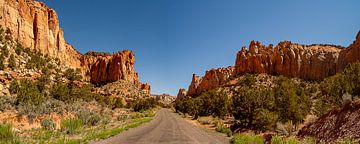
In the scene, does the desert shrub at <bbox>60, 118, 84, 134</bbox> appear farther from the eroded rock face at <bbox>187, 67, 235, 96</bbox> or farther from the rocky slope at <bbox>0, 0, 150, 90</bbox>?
the eroded rock face at <bbox>187, 67, 235, 96</bbox>

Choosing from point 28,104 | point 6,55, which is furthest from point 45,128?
point 6,55

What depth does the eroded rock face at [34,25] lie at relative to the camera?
6162 cm

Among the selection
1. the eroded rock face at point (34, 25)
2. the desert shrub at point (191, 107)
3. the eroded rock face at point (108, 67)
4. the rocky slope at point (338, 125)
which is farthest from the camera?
the eroded rock face at point (108, 67)

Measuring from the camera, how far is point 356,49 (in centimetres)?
7988

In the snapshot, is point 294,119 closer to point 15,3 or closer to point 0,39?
point 0,39

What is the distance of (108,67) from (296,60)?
9287 centimetres

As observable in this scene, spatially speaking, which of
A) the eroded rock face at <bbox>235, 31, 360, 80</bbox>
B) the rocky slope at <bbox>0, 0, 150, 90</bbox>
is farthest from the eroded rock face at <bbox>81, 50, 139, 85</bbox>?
the eroded rock face at <bbox>235, 31, 360, 80</bbox>

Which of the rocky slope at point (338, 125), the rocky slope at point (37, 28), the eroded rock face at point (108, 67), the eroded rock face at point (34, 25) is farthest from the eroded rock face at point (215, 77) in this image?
the rocky slope at point (338, 125)

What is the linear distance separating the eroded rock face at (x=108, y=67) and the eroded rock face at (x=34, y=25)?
45.2 m

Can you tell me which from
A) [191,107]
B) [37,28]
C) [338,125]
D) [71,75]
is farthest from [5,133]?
[37,28]

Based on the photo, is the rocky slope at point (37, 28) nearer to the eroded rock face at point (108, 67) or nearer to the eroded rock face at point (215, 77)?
the eroded rock face at point (108, 67)

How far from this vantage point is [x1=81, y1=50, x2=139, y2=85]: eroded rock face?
459ft

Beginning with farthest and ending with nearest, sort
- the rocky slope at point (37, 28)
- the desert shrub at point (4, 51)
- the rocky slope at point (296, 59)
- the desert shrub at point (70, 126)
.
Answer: the rocky slope at point (296, 59) < the rocky slope at point (37, 28) < the desert shrub at point (4, 51) < the desert shrub at point (70, 126)

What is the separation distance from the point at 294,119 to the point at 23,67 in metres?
44.9
